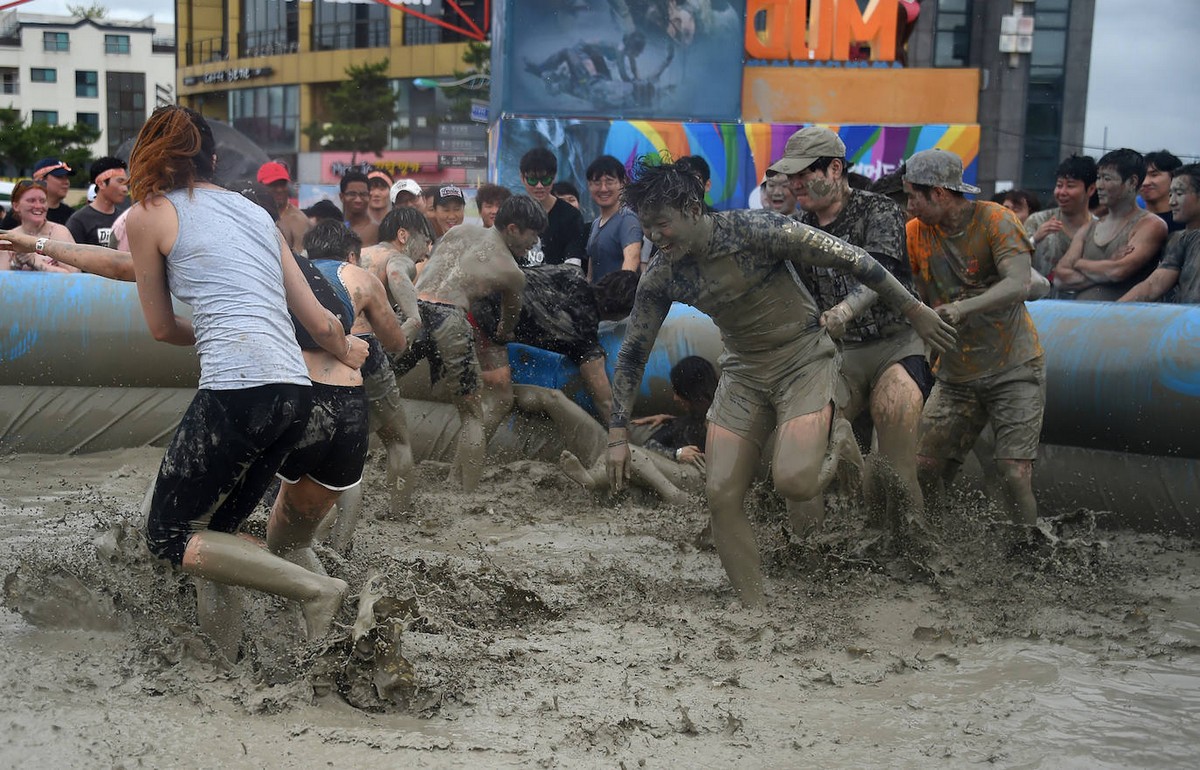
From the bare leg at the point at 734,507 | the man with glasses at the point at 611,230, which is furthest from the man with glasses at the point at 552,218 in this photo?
the bare leg at the point at 734,507

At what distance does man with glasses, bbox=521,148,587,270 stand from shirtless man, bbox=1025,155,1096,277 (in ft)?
9.61

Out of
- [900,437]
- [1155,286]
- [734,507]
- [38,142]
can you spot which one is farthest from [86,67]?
[734,507]

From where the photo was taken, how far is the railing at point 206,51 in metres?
45.6

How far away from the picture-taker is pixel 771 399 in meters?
Answer: 4.71

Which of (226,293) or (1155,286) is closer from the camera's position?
(226,293)

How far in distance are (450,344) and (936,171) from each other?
2.81 meters

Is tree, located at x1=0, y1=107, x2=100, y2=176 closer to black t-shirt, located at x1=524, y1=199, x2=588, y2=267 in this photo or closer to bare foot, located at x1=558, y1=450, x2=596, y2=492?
black t-shirt, located at x1=524, y1=199, x2=588, y2=267

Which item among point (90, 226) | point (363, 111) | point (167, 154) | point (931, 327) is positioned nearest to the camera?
point (167, 154)

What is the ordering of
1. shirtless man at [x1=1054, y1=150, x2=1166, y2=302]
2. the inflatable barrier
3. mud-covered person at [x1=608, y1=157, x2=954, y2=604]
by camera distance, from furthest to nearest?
shirtless man at [x1=1054, y1=150, x2=1166, y2=302] < the inflatable barrier < mud-covered person at [x1=608, y1=157, x2=954, y2=604]

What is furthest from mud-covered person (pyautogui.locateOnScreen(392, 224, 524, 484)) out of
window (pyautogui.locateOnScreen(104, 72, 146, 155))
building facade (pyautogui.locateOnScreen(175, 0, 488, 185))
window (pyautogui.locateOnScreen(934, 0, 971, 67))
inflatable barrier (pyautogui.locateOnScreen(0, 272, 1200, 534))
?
window (pyautogui.locateOnScreen(104, 72, 146, 155))

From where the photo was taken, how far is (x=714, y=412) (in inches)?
190

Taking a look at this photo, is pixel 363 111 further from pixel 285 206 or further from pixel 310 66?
pixel 285 206

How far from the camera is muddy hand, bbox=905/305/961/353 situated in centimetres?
460

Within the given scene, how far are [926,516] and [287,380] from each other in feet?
10.7
